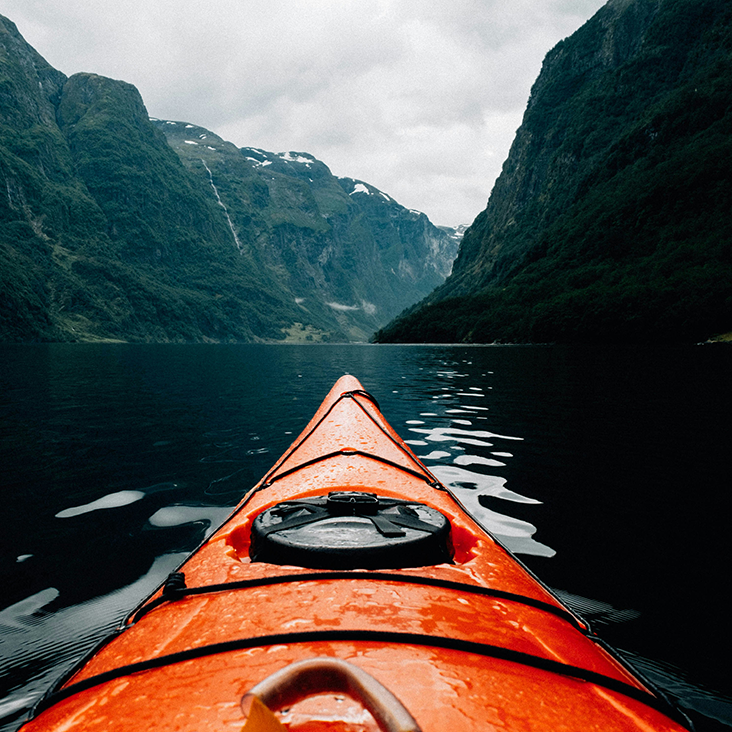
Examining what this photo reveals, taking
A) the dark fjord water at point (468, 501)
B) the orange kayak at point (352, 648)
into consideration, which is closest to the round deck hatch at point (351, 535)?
the orange kayak at point (352, 648)

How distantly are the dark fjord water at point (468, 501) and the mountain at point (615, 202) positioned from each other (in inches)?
2177

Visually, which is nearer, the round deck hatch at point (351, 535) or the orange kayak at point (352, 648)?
the orange kayak at point (352, 648)

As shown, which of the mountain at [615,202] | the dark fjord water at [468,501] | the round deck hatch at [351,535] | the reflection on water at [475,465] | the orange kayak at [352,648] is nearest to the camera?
the orange kayak at [352,648]

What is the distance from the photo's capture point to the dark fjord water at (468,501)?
2.93 meters

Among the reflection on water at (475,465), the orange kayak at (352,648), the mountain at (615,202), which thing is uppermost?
the mountain at (615,202)

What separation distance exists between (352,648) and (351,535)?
0.73 m

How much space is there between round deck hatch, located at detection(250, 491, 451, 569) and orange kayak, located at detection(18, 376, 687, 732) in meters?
0.01

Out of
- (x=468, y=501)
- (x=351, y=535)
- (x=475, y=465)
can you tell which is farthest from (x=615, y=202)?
(x=351, y=535)

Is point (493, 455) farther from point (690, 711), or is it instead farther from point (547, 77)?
point (547, 77)

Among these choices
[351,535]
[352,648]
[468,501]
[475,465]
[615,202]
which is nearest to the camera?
[352,648]

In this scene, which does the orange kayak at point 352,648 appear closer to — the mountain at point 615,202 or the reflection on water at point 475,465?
the reflection on water at point 475,465

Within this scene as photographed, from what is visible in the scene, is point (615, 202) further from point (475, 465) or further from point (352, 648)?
point (352, 648)

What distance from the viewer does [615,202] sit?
9750 cm

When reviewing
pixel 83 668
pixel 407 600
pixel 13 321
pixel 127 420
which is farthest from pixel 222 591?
pixel 13 321
